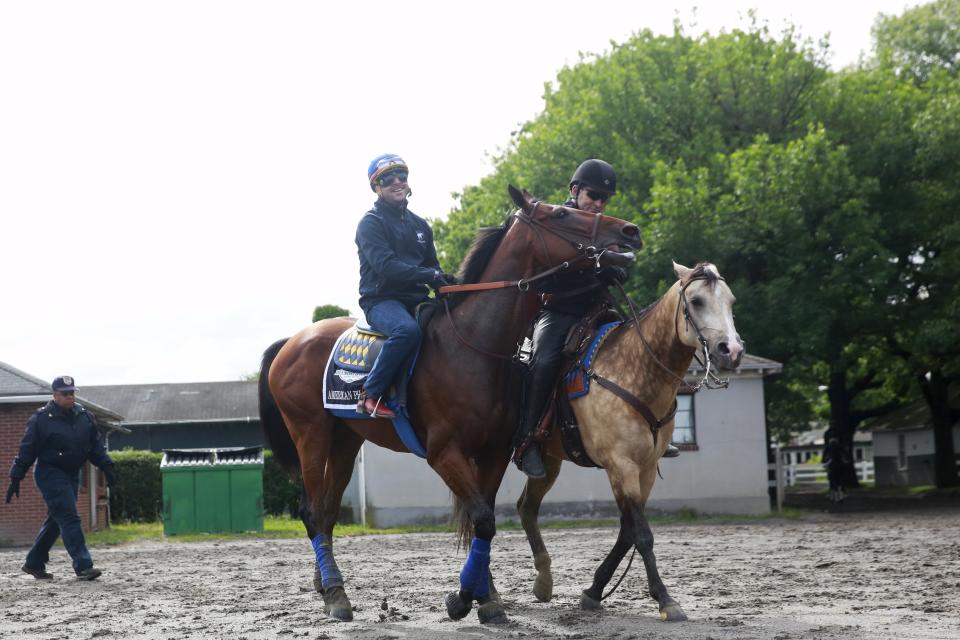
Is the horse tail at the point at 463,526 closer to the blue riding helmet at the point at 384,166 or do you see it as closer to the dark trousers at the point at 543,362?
the dark trousers at the point at 543,362

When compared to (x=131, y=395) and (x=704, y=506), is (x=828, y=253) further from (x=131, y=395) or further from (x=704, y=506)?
(x=131, y=395)

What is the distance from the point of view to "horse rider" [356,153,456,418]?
8352 millimetres

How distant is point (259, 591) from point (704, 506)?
16914mm

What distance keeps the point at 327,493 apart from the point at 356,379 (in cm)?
125

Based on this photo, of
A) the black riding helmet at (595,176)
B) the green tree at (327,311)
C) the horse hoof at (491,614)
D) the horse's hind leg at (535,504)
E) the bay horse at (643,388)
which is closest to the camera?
the horse hoof at (491,614)

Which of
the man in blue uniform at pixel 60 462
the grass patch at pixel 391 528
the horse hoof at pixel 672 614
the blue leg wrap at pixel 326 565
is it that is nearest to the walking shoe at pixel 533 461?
the horse hoof at pixel 672 614

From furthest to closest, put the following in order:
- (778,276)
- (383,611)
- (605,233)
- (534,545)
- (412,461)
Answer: (778,276) → (412,461) → (534,545) → (383,611) → (605,233)

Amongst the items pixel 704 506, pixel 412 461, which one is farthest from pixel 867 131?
pixel 412 461

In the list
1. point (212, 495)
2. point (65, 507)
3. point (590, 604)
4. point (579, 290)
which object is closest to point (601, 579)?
point (590, 604)

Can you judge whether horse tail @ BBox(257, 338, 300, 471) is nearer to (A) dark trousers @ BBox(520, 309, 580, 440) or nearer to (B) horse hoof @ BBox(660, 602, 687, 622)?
(A) dark trousers @ BBox(520, 309, 580, 440)

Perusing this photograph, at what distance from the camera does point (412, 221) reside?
356 inches

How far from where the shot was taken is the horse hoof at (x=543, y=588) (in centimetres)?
913

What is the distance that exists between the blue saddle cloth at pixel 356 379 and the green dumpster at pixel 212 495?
15.8 meters

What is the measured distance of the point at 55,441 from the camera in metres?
13.5
